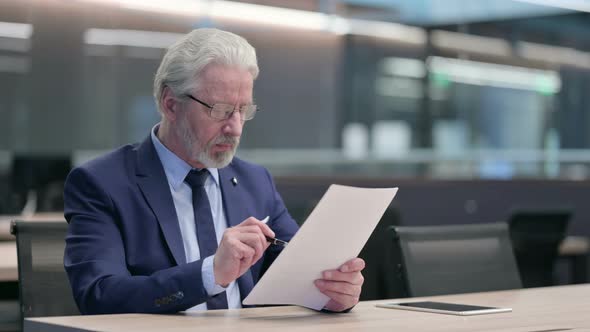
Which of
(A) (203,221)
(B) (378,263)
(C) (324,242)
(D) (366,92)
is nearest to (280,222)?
(A) (203,221)

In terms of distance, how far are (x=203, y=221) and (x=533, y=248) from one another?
138 inches

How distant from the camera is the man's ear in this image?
2342 mm

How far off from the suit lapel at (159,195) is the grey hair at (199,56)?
0.17 metres

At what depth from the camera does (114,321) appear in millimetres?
1821

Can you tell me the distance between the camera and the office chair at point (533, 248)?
5.41 meters

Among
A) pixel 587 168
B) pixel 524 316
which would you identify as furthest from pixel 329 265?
pixel 587 168

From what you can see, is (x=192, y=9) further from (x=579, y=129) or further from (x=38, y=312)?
(x=38, y=312)

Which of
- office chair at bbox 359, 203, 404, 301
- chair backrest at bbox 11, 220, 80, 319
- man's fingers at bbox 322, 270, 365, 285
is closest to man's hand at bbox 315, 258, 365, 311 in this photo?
man's fingers at bbox 322, 270, 365, 285

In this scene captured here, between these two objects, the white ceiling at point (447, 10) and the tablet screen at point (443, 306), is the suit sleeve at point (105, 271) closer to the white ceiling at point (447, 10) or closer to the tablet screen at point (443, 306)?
the tablet screen at point (443, 306)

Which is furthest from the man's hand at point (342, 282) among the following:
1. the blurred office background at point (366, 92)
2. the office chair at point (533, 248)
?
the blurred office background at point (366, 92)

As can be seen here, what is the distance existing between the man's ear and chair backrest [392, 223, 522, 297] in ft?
2.24

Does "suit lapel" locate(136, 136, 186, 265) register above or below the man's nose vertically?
below

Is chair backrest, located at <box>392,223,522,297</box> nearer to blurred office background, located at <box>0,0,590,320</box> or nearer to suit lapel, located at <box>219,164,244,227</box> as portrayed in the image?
suit lapel, located at <box>219,164,244,227</box>

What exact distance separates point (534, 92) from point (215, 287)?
622 cm
